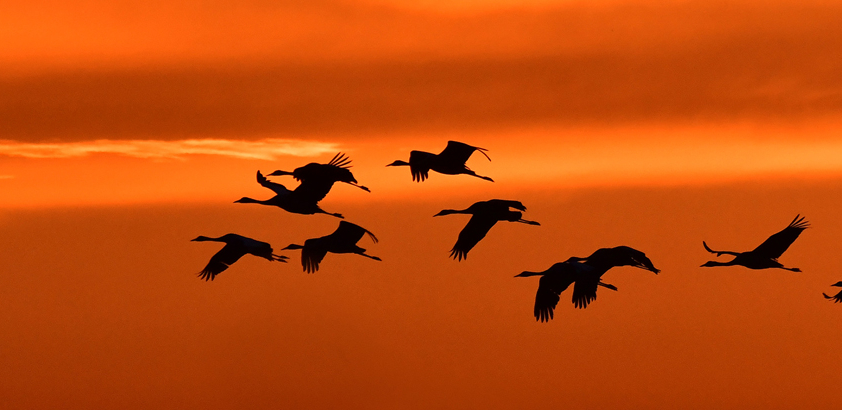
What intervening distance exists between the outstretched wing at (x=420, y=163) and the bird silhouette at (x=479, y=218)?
10.7 feet

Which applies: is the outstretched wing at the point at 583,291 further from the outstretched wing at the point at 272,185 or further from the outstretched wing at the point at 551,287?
the outstretched wing at the point at 272,185

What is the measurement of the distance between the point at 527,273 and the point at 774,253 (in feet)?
27.1

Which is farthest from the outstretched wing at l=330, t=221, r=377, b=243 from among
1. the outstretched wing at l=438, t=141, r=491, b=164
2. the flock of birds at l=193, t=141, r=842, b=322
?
the outstretched wing at l=438, t=141, r=491, b=164

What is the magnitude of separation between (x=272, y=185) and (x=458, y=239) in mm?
5901

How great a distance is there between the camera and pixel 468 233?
140ft

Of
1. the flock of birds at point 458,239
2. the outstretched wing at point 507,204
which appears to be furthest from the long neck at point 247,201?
the outstretched wing at point 507,204

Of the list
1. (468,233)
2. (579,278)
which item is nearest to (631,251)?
(579,278)

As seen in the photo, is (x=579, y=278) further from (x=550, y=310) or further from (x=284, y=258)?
(x=284, y=258)

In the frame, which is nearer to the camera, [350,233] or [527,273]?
[350,233]

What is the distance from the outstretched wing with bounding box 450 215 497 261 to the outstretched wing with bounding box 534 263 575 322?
275 centimetres

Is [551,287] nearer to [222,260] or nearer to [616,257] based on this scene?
[616,257]

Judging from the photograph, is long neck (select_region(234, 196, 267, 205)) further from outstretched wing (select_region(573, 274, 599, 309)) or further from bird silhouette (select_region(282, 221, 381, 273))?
outstretched wing (select_region(573, 274, 599, 309))

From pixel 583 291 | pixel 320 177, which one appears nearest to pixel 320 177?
pixel 320 177

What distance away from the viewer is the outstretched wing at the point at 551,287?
4375 centimetres
